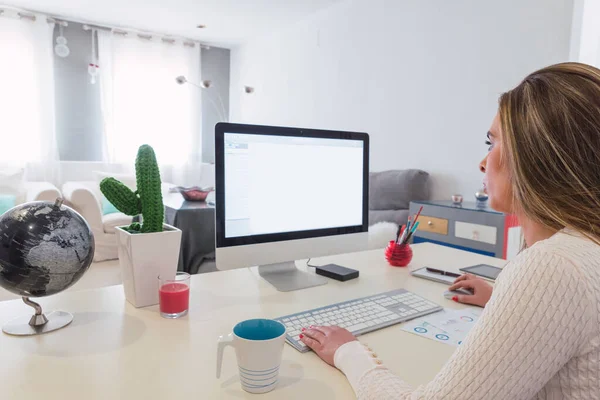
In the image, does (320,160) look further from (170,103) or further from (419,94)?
(170,103)

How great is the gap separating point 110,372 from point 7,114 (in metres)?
4.68

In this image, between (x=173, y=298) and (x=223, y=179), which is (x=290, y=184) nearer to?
(x=223, y=179)

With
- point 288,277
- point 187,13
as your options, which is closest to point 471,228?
point 288,277

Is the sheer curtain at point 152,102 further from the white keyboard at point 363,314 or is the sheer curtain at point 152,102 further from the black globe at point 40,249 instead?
the white keyboard at point 363,314

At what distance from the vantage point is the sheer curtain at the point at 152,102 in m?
4.84

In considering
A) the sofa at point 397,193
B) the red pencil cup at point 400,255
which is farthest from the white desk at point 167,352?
the sofa at point 397,193

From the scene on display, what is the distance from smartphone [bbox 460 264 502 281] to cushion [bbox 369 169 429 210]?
1.69 metres

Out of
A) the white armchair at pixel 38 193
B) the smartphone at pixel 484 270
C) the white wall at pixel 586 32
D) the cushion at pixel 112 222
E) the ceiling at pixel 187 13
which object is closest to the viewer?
the smartphone at pixel 484 270

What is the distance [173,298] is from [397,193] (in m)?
2.43

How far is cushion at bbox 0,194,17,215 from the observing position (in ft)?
10.7

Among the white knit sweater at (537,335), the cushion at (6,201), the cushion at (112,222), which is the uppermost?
the white knit sweater at (537,335)

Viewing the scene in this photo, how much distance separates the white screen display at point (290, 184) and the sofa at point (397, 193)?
5.73 feet

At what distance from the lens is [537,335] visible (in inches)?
19.6

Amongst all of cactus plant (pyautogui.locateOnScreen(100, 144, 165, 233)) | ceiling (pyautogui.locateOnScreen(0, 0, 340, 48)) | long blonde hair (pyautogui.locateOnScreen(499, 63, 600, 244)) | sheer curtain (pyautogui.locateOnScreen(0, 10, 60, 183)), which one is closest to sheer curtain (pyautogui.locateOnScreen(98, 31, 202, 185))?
ceiling (pyautogui.locateOnScreen(0, 0, 340, 48))
